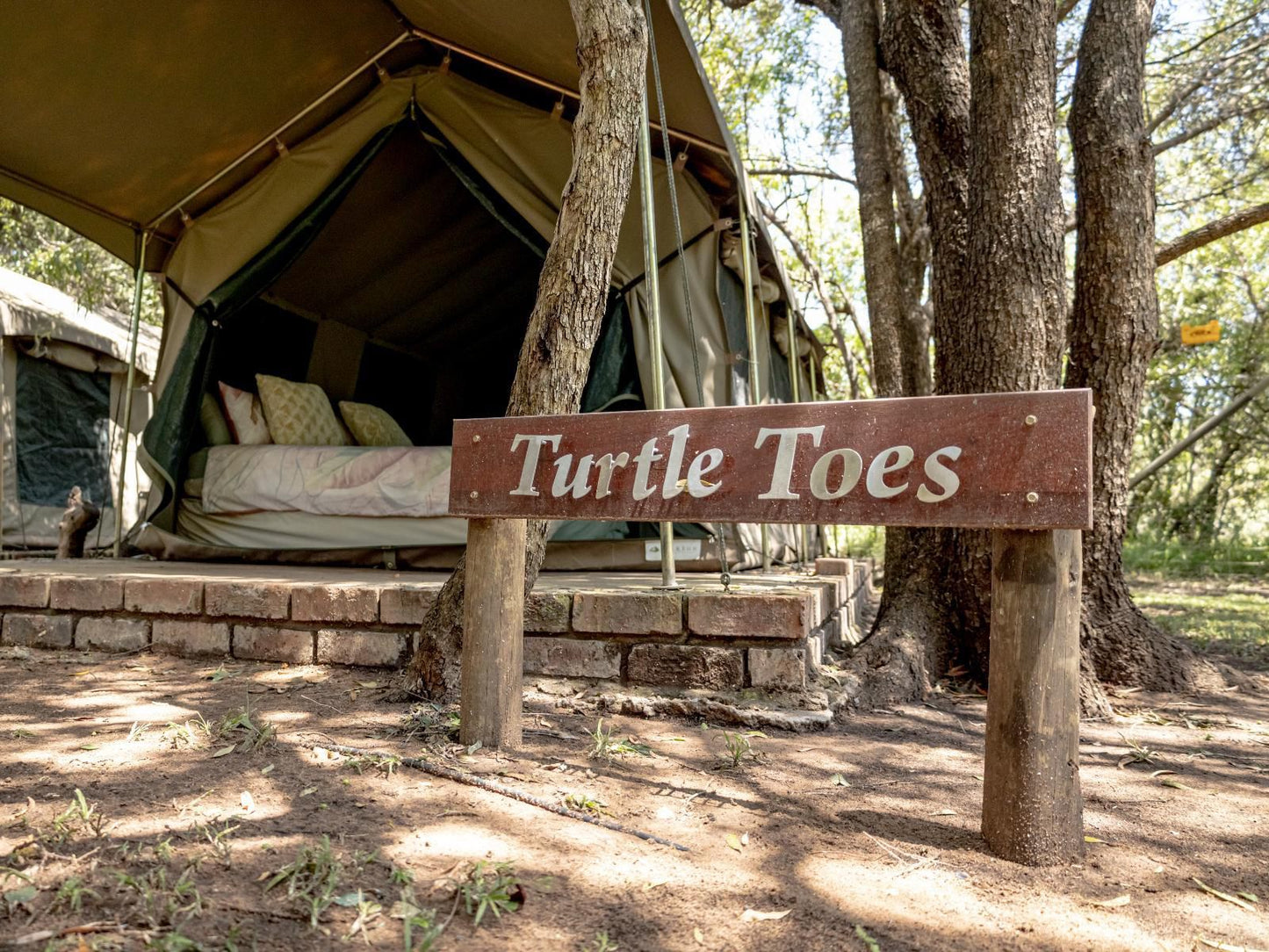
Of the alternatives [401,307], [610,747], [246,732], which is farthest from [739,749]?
[401,307]

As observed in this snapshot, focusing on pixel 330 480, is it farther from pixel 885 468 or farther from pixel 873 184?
pixel 885 468

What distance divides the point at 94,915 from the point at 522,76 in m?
3.72

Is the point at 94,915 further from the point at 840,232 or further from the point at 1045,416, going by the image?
the point at 840,232

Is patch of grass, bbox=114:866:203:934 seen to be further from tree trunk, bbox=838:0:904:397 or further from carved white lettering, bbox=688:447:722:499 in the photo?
tree trunk, bbox=838:0:904:397

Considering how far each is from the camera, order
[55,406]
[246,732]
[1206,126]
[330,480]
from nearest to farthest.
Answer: [246,732] → [330,480] → [1206,126] → [55,406]

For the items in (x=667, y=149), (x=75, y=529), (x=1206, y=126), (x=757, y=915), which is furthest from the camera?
(x=1206, y=126)

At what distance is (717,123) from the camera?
349 cm

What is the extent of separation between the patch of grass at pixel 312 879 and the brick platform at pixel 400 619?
132 cm

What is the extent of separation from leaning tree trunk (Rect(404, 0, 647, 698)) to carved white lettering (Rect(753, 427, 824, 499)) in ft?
2.68

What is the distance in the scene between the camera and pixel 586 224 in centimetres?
231

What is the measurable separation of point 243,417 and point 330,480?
87 centimetres

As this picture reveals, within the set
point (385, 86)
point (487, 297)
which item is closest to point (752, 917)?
point (385, 86)

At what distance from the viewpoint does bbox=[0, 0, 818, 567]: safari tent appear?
12.0 ft

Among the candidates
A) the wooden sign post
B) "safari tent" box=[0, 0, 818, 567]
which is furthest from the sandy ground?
"safari tent" box=[0, 0, 818, 567]
